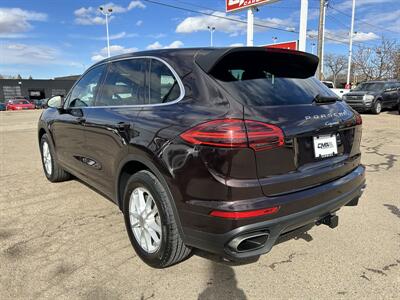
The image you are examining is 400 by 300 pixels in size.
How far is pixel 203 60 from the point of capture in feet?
8.64

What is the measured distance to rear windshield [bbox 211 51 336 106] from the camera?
2.54 m

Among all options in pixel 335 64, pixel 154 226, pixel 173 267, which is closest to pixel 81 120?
pixel 154 226

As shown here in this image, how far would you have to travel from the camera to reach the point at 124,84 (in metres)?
3.46

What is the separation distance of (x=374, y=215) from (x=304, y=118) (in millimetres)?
2133

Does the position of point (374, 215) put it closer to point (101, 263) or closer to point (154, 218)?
point (154, 218)

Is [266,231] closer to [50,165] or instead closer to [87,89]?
[87,89]

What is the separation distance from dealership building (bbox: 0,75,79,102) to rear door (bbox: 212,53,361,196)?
60.6m

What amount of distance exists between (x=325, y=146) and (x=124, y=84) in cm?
196

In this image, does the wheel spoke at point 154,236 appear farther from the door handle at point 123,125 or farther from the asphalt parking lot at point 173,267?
the door handle at point 123,125

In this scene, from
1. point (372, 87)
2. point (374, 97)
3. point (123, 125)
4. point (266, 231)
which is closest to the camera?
point (266, 231)

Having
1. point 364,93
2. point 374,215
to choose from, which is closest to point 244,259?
point 374,215

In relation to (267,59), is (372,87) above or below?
above

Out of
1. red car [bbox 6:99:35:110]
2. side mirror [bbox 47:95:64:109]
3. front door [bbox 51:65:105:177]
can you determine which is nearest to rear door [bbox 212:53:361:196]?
front door [bbox 51:65:105:177]

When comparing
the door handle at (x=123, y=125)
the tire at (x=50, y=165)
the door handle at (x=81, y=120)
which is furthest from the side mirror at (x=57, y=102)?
the door handle at (x=123, y=125)
